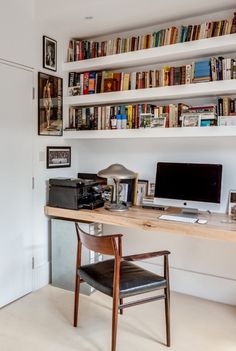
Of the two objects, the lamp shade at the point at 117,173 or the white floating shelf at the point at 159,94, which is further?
the lamp shade at the point at 117,173

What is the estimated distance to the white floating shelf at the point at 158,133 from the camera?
254 centimetres

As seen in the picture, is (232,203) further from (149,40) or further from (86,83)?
(86,83)

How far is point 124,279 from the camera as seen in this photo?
6.97ft

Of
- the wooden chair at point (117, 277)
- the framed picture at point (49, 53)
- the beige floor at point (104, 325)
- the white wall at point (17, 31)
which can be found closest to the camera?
the wooden chair at point (117, 277)

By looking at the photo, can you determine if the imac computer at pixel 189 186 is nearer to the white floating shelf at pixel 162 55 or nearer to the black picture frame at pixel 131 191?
the black picture frame at pixel 131 191

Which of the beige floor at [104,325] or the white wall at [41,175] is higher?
the white wall at [41,175]

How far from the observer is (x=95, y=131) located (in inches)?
123

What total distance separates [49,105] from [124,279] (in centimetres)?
182

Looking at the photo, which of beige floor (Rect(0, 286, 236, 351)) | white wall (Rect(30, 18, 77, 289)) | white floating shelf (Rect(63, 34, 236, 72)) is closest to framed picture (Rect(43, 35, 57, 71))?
white wall (Rect(30, 18, 77, 289))

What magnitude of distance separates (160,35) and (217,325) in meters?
2.48

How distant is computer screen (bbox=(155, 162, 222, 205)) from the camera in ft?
8.67

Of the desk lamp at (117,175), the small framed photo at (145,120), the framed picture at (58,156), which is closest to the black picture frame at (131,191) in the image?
the desk lamp at (117,175)

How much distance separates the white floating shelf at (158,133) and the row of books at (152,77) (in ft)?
1.33

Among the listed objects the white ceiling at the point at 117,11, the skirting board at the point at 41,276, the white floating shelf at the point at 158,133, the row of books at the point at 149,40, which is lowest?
the skirting board at the point at 41,276
